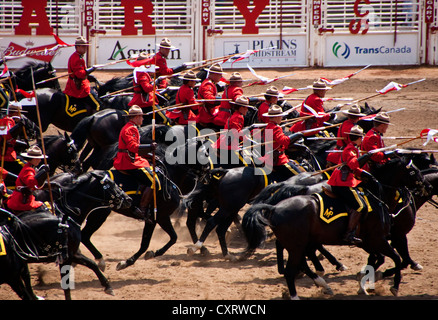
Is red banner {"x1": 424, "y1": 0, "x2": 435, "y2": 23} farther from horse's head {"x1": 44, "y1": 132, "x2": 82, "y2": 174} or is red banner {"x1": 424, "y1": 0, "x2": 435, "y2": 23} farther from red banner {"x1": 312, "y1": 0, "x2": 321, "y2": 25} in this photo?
horse's head {"x1": 44, "y1": 132, "x2": 82, "y2": 174}

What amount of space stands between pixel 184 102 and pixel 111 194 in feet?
11.9

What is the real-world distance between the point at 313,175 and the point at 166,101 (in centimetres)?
530

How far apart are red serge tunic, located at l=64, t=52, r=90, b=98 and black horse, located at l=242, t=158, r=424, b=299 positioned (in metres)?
6.51

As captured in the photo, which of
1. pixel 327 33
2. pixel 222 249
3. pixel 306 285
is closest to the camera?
pixel 306 285

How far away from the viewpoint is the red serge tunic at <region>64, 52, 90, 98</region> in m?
13.5

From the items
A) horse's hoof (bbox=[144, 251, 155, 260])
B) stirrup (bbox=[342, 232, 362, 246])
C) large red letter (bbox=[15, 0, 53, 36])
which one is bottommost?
horse's hoof (bbox=[144, 251, 155, 260])

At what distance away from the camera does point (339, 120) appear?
1240 cm

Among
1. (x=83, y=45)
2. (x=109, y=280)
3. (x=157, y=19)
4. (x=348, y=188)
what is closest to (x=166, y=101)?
(x=83, y=45)

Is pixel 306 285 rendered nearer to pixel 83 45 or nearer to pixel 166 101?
pixel 166 101

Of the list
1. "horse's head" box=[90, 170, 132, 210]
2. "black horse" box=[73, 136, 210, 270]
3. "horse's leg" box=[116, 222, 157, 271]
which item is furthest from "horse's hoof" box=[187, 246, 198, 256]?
"horse's head" box=[90, 170, 132, 210]

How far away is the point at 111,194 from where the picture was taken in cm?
907

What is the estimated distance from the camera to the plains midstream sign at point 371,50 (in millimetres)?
21828

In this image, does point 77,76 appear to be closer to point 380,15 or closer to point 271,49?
point 271,49

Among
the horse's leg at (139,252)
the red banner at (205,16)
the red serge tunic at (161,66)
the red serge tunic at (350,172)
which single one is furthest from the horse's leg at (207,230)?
the red banner at (205,16)
